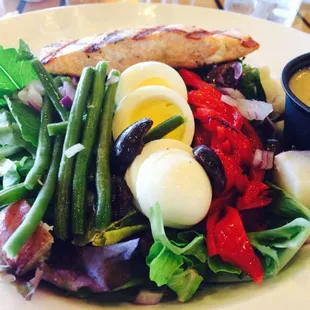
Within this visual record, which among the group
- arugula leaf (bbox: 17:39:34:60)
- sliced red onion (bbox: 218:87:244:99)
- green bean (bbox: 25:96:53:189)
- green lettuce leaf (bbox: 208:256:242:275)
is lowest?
green lettuce leaf (bbox: 208:256:242:275)

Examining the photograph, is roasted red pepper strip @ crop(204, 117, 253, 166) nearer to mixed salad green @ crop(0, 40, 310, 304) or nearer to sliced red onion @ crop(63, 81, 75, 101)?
mixed salad green @ crop(0, 40, 310, 304)

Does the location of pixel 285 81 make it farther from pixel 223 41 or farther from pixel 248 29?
pixel 248 29

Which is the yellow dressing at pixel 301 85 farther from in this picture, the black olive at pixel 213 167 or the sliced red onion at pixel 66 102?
the sliced red onion at pixel 66 102

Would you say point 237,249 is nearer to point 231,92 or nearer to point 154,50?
point 231,92

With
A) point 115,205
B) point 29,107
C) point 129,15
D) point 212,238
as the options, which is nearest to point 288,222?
point 212,238

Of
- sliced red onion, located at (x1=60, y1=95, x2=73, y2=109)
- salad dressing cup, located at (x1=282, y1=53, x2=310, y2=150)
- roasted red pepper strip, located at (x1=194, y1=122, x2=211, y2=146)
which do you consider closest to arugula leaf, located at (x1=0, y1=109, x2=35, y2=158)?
sliced red onion, located at (x1=60, y1=95, x2=73, y2=109)
